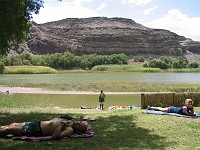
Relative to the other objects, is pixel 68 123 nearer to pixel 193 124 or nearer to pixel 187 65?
pixel 193 124

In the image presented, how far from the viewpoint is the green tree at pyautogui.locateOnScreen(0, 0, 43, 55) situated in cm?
1288

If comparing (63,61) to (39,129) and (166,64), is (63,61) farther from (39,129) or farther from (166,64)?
(39,129)

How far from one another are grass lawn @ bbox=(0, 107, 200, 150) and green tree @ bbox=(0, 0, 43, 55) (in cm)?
377

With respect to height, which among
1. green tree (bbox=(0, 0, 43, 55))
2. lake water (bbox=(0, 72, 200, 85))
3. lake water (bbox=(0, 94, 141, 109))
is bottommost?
lake water (bbox=(0, 94, 141, 109))

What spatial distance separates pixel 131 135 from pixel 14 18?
7031 mm

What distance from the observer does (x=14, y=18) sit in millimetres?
13461

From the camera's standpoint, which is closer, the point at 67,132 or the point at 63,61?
the point at 67,132

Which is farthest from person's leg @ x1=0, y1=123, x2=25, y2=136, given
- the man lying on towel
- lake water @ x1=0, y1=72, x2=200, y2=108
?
lake water @ x1=0, y1=72, x2=200, y2=108

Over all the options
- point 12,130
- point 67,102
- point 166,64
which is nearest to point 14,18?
point 12,130

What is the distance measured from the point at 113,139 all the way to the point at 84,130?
1075 mm


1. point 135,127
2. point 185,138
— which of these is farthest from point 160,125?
point 185,138

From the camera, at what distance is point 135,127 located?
1184cm

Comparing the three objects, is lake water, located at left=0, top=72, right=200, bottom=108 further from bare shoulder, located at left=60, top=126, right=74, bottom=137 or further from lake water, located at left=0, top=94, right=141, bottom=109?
bare shoulder, located at left=60, top=126, right=74, bottom=137

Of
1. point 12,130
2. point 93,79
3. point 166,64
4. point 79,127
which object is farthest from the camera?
point 166,64
